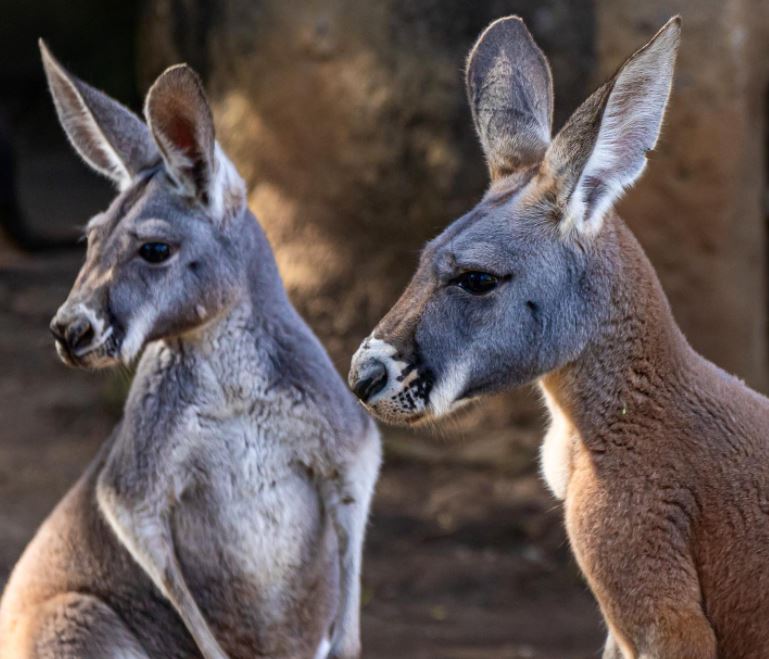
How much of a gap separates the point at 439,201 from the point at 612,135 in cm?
360

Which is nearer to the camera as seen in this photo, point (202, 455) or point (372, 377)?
point (372, 377)

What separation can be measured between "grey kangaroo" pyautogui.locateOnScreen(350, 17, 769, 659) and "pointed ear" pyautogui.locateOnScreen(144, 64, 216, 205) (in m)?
0.88

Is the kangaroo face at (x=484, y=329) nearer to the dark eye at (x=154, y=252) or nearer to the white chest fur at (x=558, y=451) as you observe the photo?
the white chest fur at (x=558, y=451)

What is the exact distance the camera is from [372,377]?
3.05 m

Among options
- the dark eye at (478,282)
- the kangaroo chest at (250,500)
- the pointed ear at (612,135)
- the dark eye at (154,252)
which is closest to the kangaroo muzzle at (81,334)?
the dark eye at (154,252)

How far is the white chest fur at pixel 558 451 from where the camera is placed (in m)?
3.16

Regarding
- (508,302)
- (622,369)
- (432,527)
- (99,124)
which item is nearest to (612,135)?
(508,302)

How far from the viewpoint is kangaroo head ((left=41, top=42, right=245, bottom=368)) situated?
363 centimetres

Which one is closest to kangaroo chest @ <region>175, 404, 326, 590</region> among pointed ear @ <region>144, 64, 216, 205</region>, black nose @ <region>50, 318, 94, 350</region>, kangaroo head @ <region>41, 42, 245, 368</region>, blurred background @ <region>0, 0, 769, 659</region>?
kangaroo head @ <region>41, 42, 245, 368</region>

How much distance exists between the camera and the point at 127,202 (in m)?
3.90

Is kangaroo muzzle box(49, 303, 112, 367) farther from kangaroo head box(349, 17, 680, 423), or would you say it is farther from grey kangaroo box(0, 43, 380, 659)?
kangaroo head box(349, 17, 680, 423)

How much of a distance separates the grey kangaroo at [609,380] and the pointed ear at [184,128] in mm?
876

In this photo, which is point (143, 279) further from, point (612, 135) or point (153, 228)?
point (612, 135)

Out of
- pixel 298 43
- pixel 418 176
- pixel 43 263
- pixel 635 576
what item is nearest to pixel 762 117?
pixel 418 176
